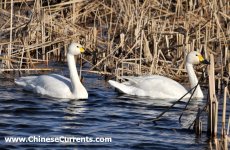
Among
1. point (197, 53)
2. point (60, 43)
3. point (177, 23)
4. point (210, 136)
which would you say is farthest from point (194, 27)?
point (210, 136)

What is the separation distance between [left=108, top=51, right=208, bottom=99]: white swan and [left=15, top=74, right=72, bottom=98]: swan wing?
2.55ft

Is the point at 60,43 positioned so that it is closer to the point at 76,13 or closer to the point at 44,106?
the point at 76,13

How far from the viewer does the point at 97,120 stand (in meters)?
10.9

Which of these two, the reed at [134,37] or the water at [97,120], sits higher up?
the reed at [134,37]

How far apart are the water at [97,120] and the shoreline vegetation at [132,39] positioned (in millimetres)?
829

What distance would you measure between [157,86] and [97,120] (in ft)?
8.20

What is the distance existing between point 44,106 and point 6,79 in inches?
83.4

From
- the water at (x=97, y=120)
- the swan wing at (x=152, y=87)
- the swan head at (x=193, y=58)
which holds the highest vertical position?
the swan head at (x=193, y=58)

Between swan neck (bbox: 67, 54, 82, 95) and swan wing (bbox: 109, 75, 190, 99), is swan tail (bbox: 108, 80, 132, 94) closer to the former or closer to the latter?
swan wing (bbox: 109, 75, 190, 99)

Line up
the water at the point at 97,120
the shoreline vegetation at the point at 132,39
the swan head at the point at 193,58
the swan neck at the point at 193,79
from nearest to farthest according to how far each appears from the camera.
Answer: the water at the point at 97,120, the swan neck at the point at 193,79, the swan head at the point at 193,58, the shoreline vegetation at the point at 132,39

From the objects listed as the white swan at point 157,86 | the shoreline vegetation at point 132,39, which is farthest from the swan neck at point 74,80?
the shoreline vegetation at point 132,39

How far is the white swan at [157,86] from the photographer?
13.0 metres

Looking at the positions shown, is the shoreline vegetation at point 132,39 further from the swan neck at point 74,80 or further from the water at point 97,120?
the swan neck at point 74,80

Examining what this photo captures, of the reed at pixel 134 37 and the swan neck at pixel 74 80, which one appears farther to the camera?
the reed at pixel 134 37
